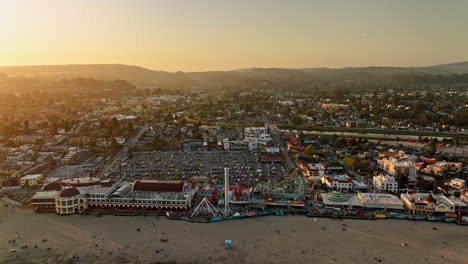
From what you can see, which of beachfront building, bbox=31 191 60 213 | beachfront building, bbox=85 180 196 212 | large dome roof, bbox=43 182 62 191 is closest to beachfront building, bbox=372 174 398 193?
beachfront building, bbox=85 180 196 212

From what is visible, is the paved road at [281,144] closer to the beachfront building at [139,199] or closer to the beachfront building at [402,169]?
the beachfront building at [402,169]

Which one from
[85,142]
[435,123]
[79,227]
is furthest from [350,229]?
[435,123]

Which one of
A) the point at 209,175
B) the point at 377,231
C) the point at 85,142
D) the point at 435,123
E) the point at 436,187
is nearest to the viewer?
the point at 377,231

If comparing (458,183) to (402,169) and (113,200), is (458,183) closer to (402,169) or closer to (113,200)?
(402,169)

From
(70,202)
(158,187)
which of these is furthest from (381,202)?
(70,202)

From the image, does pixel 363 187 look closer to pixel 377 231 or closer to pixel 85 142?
pixel 377 231

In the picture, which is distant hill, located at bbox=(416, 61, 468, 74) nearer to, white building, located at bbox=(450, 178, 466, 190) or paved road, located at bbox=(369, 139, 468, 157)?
paved road, located at bbox=(369, 139, 468, 157)
